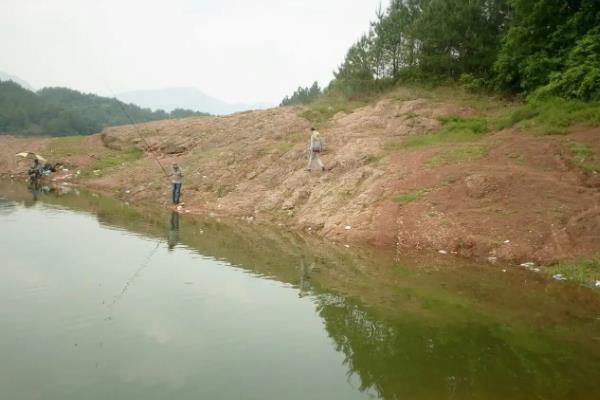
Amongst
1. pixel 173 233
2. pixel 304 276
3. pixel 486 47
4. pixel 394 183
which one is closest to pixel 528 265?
pixel 304 276

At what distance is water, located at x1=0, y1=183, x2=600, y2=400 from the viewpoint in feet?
20.9

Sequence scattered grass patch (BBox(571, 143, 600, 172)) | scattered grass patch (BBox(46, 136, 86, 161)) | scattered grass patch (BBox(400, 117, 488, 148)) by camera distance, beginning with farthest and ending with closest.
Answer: scattered grass patch (BBox(46, 136, 86, 161)) → scattered grass patch (BBox(400, 117, 488, 148)) → scattered grass patch (BBox(571, 143, 600, 172))

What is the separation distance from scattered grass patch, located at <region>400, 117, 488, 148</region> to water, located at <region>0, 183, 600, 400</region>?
8778 mm

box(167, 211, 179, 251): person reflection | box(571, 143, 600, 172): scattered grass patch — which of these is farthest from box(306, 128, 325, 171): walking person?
box(571, 143, 600, 172): scattered grass patch

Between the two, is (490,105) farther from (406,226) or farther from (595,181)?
(406,226)

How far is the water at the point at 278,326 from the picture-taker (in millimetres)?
6371

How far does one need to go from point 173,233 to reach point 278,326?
9.27 metres

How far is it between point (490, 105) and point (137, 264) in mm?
19367

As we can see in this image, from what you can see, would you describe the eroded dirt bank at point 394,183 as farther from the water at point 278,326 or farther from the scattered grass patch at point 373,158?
the water at point 278,326

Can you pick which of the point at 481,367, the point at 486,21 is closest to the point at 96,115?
the point at 486,21

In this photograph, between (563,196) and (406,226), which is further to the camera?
(406,226)

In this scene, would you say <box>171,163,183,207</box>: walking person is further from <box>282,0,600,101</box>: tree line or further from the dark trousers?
<box>282,0,600,101</box>: tree line

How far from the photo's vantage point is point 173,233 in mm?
16766

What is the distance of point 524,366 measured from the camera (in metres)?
7.08
